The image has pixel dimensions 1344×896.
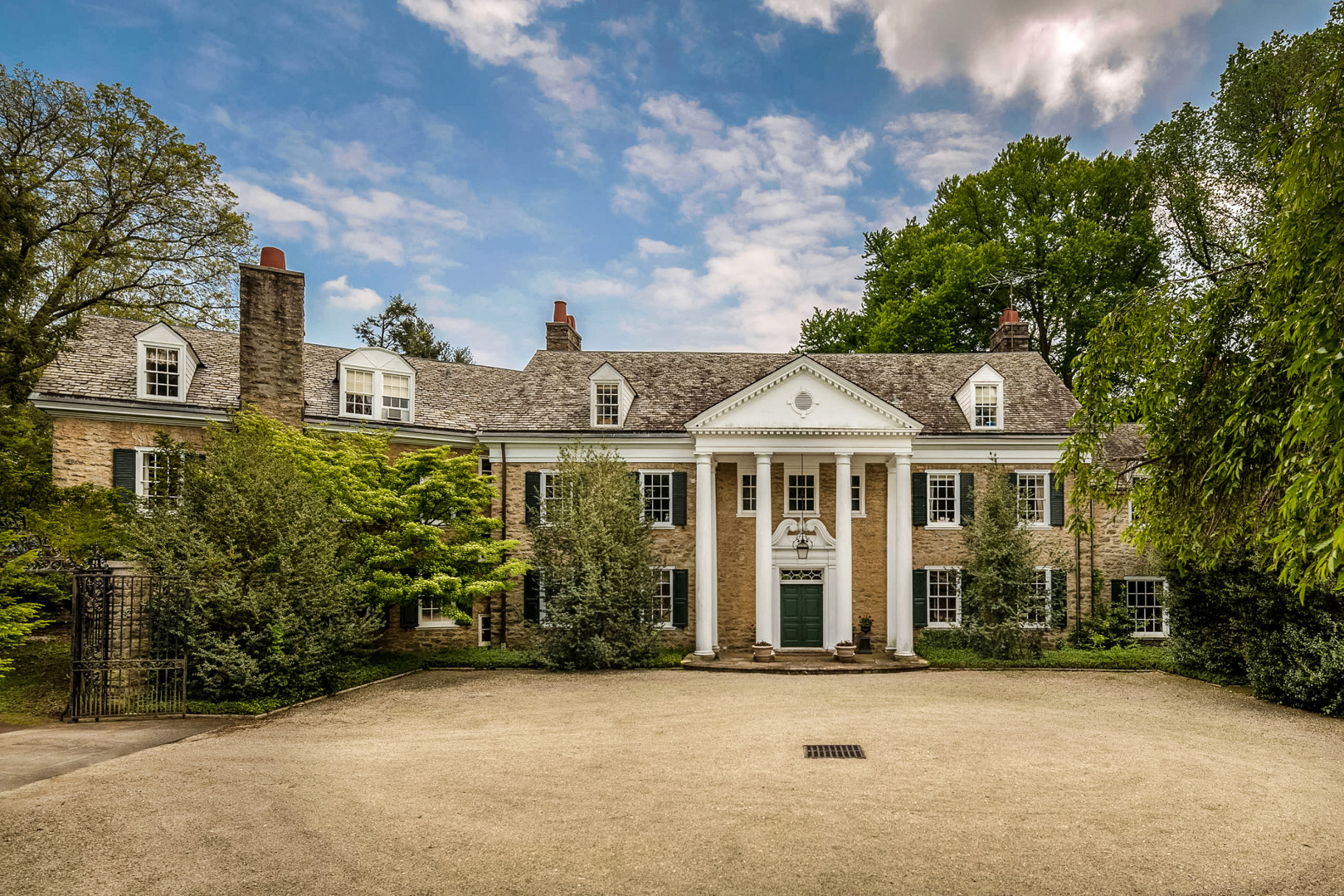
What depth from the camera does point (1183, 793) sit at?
A: 886 cm

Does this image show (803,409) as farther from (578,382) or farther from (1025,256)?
(1025,256)

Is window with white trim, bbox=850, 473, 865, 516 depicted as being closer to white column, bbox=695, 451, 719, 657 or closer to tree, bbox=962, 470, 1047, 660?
tree, bbox=962, 470, 1047, 660

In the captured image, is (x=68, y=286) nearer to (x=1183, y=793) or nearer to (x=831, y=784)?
(x=831, y=784)

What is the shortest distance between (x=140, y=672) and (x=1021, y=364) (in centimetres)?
2714

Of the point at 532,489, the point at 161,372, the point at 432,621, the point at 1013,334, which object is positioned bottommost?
the point at 432,621

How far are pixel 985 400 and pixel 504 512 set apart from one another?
1628 cm

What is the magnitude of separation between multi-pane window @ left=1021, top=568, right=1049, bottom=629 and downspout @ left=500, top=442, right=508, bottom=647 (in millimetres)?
15528

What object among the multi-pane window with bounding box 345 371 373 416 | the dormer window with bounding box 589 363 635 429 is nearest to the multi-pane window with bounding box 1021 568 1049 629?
the dormer window with bounding box 589 363 635 429

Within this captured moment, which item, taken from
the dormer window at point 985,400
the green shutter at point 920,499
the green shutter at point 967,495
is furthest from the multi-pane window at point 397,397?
the dormer window at point 985,400

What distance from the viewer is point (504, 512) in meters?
21.2

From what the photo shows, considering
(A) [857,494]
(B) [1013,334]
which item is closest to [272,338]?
(A) [857,494]

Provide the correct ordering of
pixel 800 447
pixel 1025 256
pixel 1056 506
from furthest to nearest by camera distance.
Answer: pixel 1025 256 < pixel 1056 506 < pixel 800 447

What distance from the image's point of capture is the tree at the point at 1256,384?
4215mm

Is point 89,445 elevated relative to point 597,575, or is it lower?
elevated
